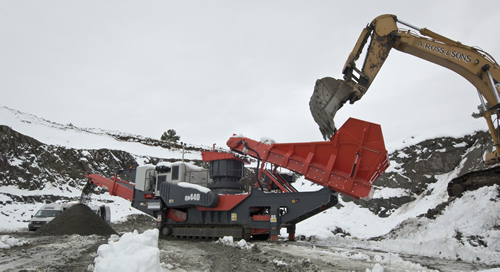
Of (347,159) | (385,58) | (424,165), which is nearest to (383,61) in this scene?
(385,58)

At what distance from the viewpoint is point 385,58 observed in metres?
10.0

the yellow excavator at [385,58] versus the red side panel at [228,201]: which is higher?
the yellow excavator at [385,58]

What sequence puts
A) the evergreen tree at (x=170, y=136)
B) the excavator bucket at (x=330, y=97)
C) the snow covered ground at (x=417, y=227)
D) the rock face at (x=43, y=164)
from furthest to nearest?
the evergreen tree at (x=170, y=136) → the rock face at (x=43, y=164) → the excavator bucket at (x=330, y=97) → the snow covered ground at (x=417, y=227)

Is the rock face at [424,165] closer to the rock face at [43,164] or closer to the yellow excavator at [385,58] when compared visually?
the yellow excavator at [385,58]

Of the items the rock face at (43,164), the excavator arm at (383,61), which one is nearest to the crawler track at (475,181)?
the excavator arm at (383,61)

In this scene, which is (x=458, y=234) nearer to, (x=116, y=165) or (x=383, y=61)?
(x=383, y=61)

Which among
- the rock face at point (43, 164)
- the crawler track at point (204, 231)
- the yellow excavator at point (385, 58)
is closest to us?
the yellow excavator at point (385, 58)

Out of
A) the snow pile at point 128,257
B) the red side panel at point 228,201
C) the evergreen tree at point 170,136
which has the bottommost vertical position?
the snow pile at point 128,257

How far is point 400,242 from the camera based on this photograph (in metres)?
8.88

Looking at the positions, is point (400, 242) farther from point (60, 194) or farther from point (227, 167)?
point (60, 194)

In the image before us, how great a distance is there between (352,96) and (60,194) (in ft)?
72.2

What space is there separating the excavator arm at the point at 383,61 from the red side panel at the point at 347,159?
53 cm

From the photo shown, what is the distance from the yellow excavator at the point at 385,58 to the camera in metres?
9.02

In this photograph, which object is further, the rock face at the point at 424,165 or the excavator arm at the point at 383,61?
the rock face at the point at 424,165
